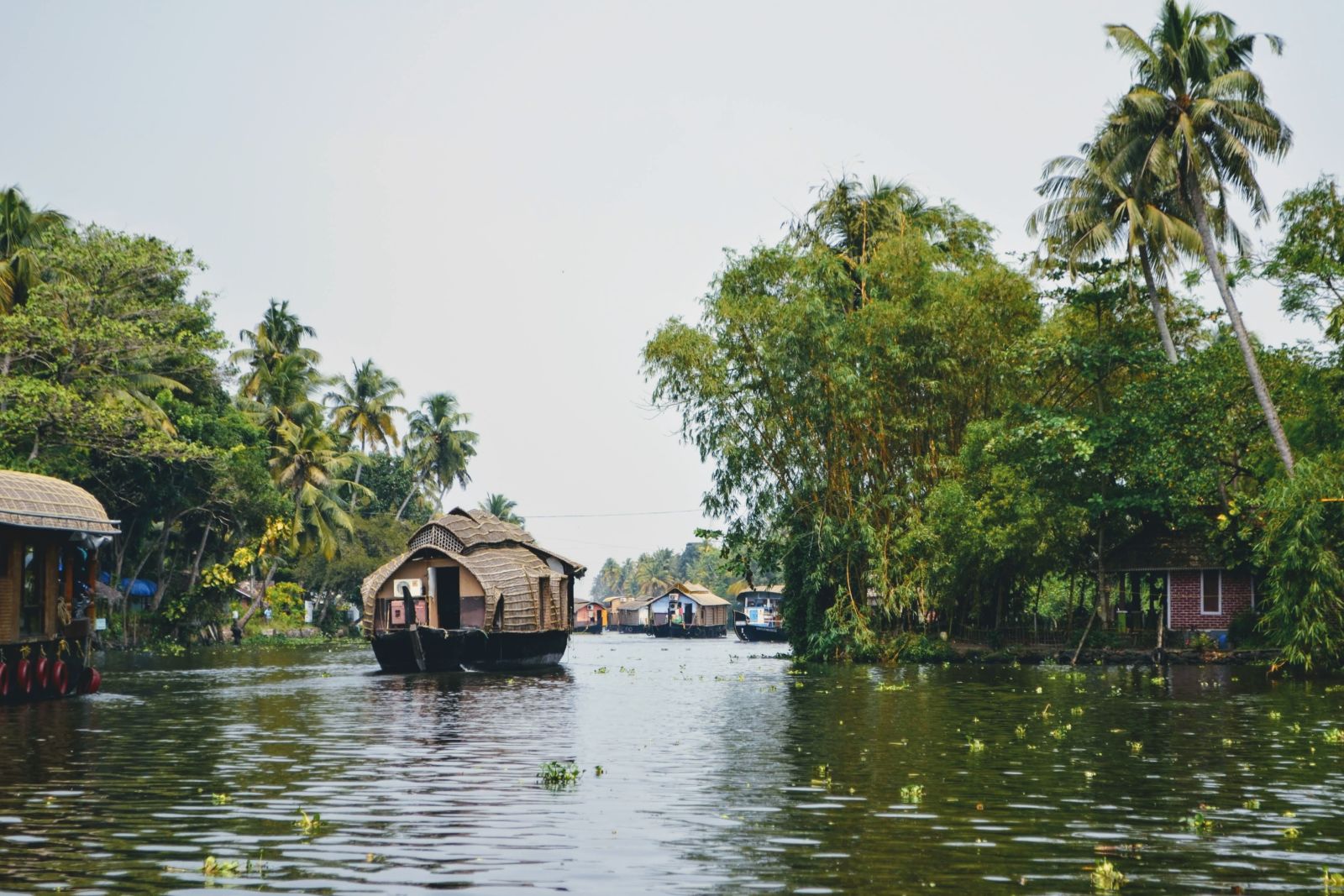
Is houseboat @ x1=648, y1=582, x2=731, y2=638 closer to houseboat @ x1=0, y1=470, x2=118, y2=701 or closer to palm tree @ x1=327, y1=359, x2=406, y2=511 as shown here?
palm tree @ x1=327, y1=359, x2=406, y2=511

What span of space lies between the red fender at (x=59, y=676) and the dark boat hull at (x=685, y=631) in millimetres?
104684

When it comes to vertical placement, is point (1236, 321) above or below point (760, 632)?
above

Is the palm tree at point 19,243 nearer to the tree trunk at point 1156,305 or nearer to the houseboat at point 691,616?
the tree trunk at point 1156,305

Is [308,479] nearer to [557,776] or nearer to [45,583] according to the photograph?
[45,583]

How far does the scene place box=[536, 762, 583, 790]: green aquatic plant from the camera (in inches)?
675

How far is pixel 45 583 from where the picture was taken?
1254 inches

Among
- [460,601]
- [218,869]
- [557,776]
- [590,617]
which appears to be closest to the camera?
[218,869]

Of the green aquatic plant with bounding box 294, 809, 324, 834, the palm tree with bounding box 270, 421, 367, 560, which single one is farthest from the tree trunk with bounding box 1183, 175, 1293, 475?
the palm tree with bounding box 270, 421, 367, 560

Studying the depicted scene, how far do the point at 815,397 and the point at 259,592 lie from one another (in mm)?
45979

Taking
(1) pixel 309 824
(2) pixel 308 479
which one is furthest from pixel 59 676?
(2) pixel 308 479

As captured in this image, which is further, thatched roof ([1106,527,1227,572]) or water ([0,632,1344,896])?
thatched roof ([1106,527,1227,572])

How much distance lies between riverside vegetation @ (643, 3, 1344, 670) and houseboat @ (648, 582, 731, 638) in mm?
82775

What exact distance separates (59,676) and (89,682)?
162 centimetres

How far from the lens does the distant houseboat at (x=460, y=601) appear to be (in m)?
45.9
